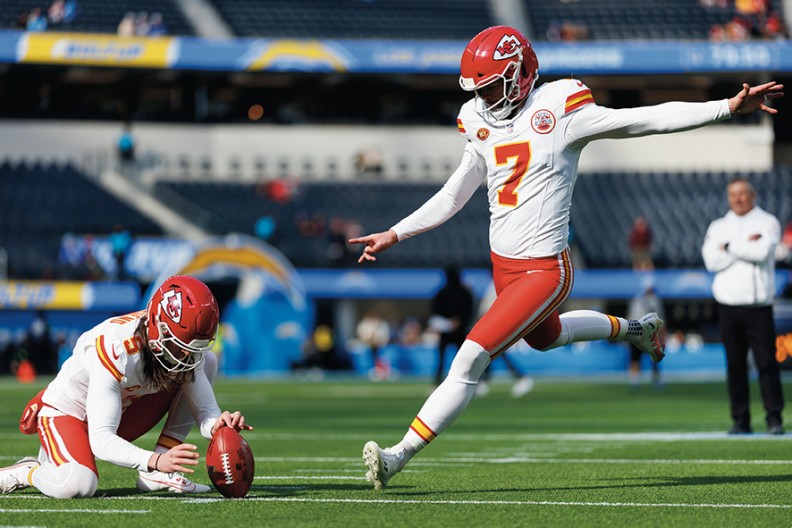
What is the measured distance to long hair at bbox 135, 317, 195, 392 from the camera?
5.91 m

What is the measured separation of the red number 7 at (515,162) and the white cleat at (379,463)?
1384 millimetres

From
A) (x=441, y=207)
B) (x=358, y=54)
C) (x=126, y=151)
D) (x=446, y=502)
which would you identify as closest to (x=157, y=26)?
(x=126, y=151)

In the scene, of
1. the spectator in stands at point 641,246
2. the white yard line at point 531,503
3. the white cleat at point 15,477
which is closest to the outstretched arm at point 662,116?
the white yard line at point 531,503

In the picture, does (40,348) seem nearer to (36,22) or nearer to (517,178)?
(36,22)

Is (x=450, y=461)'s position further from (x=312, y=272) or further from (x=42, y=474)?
(x=312, y=272)

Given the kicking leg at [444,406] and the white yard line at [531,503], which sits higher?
the kicking leg at [444,406]

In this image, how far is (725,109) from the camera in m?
6.13

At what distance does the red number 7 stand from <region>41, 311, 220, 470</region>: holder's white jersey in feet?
5.68

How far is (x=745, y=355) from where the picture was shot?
10406 millimetres

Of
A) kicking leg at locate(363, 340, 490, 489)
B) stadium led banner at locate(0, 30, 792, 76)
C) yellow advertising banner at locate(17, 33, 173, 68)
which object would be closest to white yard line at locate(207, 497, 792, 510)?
kicking leg at locate(363, 340, 490, 489)

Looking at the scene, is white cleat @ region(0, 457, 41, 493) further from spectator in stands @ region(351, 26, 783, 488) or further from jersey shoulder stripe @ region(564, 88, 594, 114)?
jersey shoulder stripe @ region(564, 88, 594, 114)

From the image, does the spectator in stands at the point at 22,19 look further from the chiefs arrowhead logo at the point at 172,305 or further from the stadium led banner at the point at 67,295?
the chiefs arrowhead logo at the point at 172,305

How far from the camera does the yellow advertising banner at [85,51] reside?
32438 mm

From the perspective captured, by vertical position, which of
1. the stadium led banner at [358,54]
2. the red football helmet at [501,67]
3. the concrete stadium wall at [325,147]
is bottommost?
the red football helmet at [501,67]
